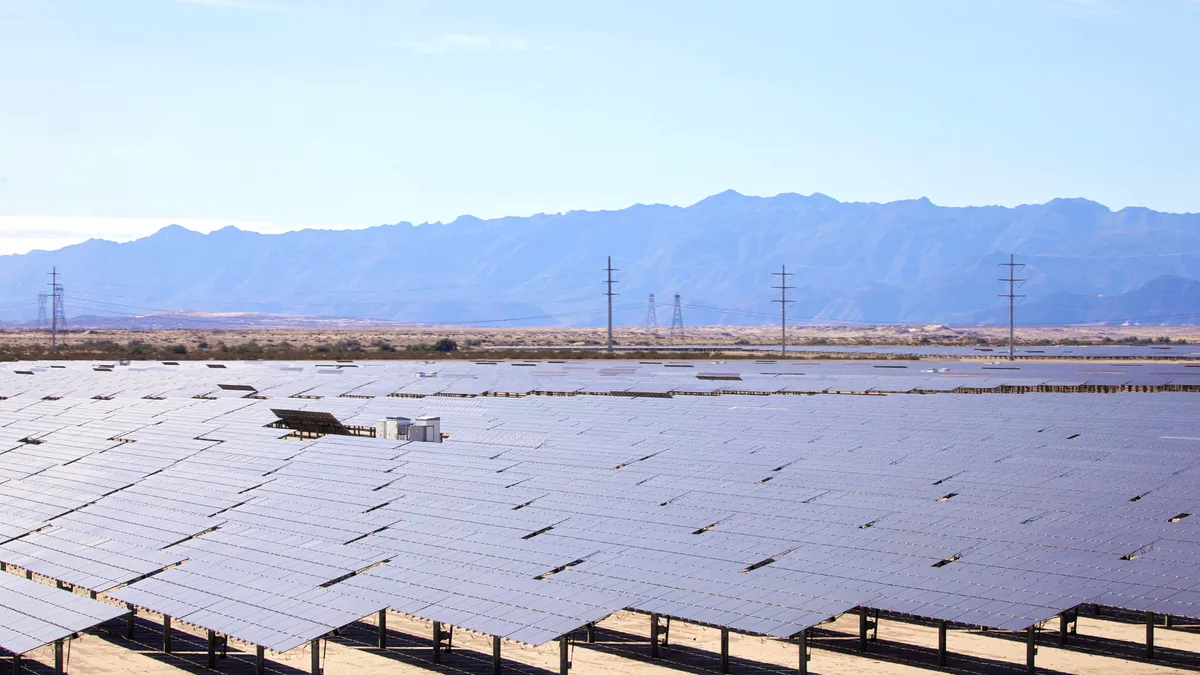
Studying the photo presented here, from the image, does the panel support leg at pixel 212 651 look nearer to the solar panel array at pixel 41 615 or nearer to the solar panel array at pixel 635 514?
the solar panel array at pixel 635 514

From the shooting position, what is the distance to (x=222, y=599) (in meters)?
24.9

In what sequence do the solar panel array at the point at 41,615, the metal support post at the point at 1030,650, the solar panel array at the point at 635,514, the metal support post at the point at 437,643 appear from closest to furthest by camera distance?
the solar panel array at the point at 635,514, the solar panel array at the point at 41,615, the metal support post at the point at 1030,650, the metal support post at the point at 437,643

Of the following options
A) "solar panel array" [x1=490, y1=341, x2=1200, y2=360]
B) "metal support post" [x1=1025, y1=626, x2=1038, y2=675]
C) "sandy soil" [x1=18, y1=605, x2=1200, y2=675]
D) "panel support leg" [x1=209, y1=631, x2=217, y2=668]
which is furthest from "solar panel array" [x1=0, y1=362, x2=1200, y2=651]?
"solar panel array" [x1=490, y1=341, x2=1200, y2=360]

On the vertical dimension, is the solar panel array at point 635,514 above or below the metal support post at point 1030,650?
above

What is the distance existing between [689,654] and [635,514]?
145 inches

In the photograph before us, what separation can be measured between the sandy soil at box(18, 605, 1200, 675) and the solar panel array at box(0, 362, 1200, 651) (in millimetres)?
1844

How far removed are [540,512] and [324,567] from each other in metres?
5.63

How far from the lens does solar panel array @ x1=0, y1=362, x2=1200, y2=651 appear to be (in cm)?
2250

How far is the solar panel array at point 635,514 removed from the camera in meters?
22.5

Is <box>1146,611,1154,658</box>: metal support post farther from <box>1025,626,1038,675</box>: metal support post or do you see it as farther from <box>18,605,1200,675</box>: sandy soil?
<box>1025,626,1038,675</box>: metal support post

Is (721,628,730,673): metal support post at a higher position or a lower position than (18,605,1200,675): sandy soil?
higher

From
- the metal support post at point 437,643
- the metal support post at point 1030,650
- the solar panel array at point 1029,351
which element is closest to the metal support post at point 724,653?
the metal support post at point 1030,650

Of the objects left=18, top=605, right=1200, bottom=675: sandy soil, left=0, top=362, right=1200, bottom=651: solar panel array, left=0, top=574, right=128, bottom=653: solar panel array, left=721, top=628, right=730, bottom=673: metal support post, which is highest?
left=0, top=362, right=1200, bottom=651: solar panel array

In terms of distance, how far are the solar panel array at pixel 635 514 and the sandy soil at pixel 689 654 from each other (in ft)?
6.05
